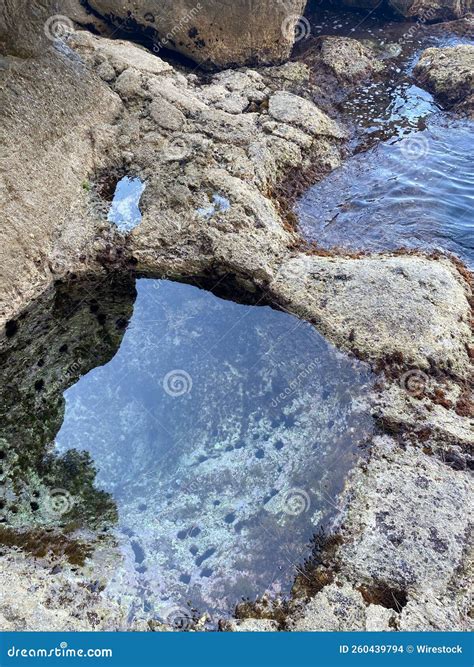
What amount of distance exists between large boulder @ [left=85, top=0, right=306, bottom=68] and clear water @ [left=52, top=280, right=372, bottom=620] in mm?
6937

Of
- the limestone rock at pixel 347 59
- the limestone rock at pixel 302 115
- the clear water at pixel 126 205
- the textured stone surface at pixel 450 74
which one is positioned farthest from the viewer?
the limestone rock at pixel 347 59

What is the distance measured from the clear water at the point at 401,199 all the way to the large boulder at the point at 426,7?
20.0 feet

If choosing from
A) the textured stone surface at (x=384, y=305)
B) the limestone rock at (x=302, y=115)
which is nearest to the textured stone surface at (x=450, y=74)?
the limestone rock at (x=302, y=115)

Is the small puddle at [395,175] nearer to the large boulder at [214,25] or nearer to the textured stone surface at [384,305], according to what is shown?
the textured stone surface at [384,305]

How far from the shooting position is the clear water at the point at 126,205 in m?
7.28

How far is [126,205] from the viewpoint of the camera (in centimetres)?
748

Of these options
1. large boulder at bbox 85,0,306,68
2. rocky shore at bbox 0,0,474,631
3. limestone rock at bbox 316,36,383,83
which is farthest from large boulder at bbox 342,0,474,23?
rocky shore at bbox 0,0,474,631

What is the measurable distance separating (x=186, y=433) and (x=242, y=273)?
220 cm

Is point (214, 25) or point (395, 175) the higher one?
point (214, 25)

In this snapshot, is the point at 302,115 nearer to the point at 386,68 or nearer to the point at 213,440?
the point at 386,68

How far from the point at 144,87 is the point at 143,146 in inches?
58.0

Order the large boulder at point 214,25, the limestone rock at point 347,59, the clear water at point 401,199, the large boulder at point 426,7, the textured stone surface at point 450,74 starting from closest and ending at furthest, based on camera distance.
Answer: the clear water at point 401,199
the large boulder at point 214,25
the textured stone surface at point 450,74
the limestone rock at point 347,59
the large boulder at point 426,7

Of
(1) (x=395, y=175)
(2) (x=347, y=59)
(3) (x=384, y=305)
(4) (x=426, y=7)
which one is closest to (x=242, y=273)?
(3) (x=384, y=305)

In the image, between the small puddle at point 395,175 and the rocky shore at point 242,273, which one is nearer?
the rocky shore at point 242,273
